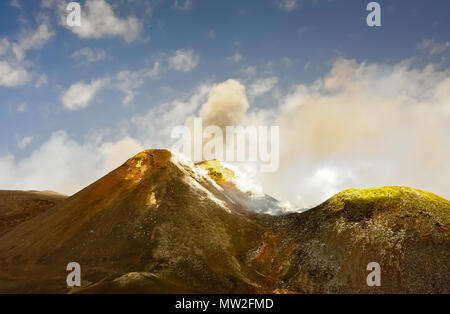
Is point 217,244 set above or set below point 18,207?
below

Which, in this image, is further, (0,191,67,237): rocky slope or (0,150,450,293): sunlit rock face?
(0,191,67,237): rocky slope

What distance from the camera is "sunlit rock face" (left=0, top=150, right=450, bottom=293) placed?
31.2 m

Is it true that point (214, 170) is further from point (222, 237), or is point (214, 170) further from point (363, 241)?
point (363, 241)

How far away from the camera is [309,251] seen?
3788 cm

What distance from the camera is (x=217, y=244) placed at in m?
41.8

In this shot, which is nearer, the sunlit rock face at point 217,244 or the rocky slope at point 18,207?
the sunlit rock face at point 217,244

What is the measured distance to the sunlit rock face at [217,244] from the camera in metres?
31.2

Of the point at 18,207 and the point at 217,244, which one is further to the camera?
the point at 18,207
